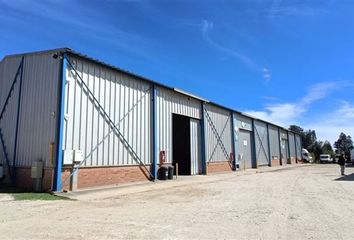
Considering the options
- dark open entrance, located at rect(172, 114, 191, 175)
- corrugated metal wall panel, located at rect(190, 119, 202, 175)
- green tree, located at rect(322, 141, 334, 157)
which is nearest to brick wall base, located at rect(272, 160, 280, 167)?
corrugated metal wall panel, located at rect(190, 119, 202, 175)

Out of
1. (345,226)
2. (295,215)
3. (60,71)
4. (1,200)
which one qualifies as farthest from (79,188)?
(345,226)

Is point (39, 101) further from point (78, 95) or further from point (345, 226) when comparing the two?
point (345, 226)

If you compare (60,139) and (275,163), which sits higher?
(60,139)

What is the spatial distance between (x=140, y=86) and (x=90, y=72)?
463 centimetres

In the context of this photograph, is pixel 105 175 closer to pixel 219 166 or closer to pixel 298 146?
pixel 219 166

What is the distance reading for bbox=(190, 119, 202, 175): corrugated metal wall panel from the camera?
94.9 feet

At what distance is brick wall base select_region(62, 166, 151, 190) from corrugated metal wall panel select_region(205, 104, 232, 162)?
1090cm

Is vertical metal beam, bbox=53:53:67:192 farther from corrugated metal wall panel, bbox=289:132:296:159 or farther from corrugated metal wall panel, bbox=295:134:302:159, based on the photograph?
corrugated metal wall panel, bbox=295:134:302:159

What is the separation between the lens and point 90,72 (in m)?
18.2

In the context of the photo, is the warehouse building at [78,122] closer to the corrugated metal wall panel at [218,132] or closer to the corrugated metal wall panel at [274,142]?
the corrugated metal wall panel at [218,132]

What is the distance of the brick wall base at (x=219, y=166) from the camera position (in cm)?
3095

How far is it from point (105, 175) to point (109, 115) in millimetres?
3250

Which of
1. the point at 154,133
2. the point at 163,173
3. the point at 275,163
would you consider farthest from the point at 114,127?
the point at 275,163

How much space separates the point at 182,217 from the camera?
972 cm
